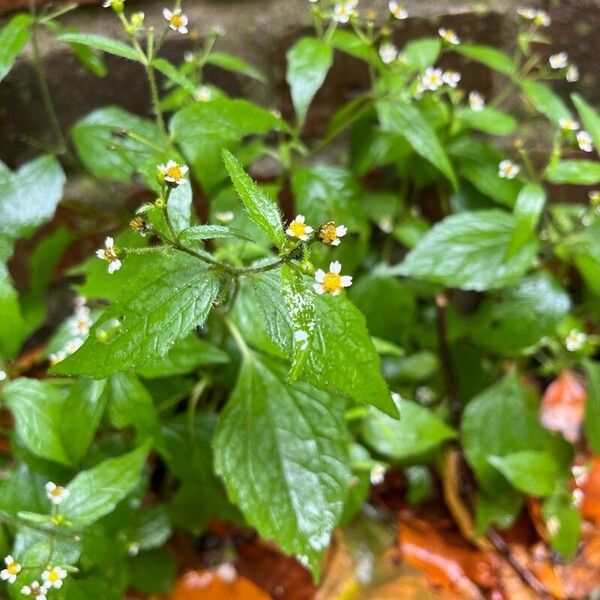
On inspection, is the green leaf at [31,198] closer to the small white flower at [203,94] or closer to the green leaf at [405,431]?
the small white flower at [203,94]

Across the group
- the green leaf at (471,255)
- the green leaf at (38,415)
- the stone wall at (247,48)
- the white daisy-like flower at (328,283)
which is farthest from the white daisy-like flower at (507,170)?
the green leaf at (38,415)

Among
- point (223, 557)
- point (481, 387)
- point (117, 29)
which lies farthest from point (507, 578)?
point (117, 29)

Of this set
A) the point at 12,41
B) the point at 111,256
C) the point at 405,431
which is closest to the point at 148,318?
the point at 111,256

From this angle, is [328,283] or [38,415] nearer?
[328,283]

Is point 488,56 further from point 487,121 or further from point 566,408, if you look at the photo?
point 566,408

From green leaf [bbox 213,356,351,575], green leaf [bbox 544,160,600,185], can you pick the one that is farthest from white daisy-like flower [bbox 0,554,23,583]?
green leaf [bbox 544,160,600,185]

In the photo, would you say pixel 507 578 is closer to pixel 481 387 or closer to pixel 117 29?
pixel 481 387

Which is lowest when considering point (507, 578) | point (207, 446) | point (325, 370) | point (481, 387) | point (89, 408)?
point (507, 578)

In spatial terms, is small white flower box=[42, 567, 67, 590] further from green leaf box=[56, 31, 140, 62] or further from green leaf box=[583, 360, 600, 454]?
green leaf box=[583, 360, 600, 454]

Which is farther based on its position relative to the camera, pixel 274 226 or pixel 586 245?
pixel 586 245
